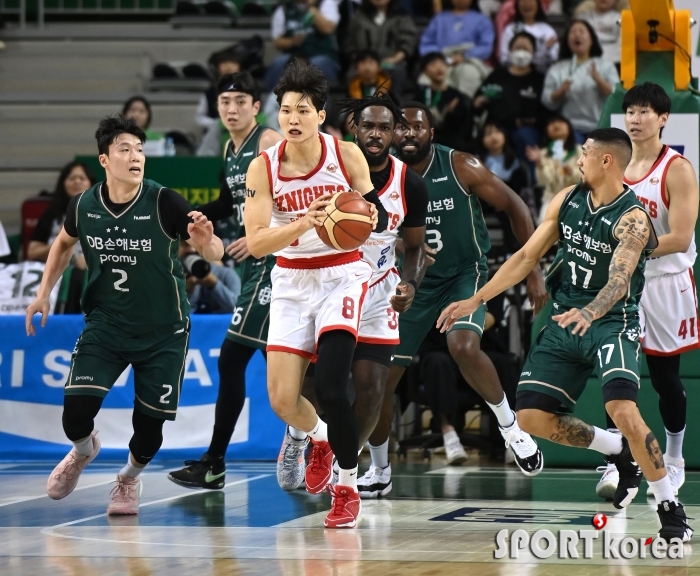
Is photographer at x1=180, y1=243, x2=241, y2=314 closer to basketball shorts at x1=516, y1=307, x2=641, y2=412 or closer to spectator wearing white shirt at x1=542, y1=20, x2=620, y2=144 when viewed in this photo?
basketball shorts at x1=516, y1=307, x2=641, y2=412

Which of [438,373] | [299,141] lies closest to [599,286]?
[299,141]

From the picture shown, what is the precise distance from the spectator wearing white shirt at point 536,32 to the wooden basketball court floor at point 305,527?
5.81m

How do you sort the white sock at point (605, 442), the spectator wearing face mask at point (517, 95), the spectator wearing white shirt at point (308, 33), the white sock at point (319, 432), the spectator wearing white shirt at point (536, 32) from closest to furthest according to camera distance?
the white sock at point (605, 442)
the white sock at point (319, 432)
the spectator wearing face mask at point (517, 95)
the spectator wearing white shirt at point (536, 32)
the spectator wearing white shirt at point (308, 33)

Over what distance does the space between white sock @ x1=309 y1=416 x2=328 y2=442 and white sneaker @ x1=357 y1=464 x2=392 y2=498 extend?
77 cm

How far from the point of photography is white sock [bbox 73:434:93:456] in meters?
6.92

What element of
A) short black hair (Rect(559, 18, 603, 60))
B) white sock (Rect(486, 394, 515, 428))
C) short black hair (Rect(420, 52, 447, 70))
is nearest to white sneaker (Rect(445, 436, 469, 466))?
white sock (Rect(486, 394, 515, 428))

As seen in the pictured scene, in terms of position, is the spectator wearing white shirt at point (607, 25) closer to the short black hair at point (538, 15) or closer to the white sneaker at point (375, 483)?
the short black hair at point (538, 15)

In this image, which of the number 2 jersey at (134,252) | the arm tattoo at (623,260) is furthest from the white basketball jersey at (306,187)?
the arm tattoo at (623,260)

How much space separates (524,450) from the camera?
7266 mm

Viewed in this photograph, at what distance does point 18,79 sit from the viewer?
52.4ft

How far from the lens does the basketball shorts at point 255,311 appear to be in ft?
25.0

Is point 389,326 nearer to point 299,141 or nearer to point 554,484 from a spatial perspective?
point 299,141

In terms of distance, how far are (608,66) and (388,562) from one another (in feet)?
28.0

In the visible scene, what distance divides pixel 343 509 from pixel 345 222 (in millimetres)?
1484
